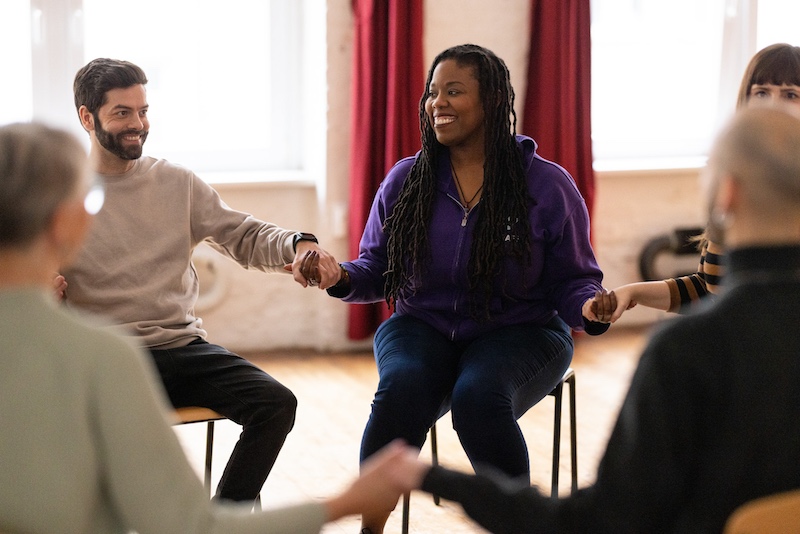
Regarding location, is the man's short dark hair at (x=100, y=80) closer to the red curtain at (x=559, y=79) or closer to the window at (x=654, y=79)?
the red curtain at (x=559, y=79)

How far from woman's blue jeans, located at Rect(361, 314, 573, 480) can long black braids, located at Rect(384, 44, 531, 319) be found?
0.42 feet

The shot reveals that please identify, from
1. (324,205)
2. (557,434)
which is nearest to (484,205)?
(557,434)

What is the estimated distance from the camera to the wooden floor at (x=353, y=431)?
2.98 m

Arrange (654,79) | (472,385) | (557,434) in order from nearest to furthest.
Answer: (472,385), (557,434), (654,79)

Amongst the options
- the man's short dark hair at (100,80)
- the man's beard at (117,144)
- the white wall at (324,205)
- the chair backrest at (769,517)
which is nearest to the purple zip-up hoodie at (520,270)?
the man's beard at (117,144)

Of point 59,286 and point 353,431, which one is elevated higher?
point 59,286

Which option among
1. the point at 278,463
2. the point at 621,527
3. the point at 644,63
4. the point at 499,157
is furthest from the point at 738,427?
the point at 644,63

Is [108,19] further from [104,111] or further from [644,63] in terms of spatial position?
[644,63]

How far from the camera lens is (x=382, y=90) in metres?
4.49

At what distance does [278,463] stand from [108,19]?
2.32m

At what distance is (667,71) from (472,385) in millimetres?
Answer: 3565

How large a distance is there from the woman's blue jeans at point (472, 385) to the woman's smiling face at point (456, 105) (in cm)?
52

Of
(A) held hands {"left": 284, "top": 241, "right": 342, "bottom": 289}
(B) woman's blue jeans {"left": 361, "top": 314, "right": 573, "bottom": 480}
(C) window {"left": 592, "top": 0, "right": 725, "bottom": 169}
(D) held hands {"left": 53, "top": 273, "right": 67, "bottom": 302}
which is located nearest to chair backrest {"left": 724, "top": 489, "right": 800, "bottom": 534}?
(B) woman's blue jeans {"left": 361, "top": 314, "right": 573, "bottom": 480}

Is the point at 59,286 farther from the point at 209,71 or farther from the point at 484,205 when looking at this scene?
the point at 209,71
